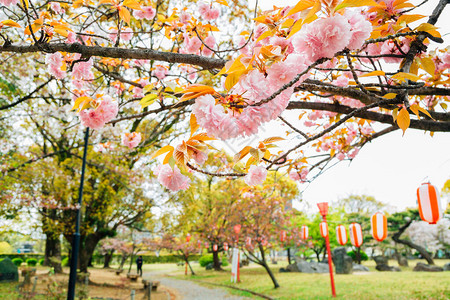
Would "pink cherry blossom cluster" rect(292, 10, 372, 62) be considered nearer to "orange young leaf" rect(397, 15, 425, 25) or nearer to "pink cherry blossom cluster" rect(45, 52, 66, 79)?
"orange young leaf" rect(397, 15, 425, 25)

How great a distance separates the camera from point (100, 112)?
1.67 meters

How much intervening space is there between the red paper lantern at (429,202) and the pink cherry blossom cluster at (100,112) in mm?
4575

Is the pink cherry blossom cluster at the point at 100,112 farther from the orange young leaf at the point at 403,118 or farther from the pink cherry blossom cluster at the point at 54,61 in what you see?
the orange young leaf at the point at 403,118

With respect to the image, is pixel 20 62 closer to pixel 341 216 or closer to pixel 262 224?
pixel 262 224

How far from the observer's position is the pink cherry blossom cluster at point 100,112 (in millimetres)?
1658

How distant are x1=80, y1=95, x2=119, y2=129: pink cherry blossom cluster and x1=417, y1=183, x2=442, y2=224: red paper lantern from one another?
458 cm

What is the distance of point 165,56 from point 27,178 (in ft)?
26.2

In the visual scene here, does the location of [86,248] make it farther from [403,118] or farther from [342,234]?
[403,118]

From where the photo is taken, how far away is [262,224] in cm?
939

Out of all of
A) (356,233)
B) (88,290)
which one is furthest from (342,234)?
(88,290)

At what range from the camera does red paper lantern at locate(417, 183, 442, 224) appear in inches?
161

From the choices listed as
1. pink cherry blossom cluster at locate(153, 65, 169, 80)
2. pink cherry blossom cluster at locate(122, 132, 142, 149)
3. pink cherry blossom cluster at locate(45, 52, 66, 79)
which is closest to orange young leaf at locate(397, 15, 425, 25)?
pink cherry blossom cluster at locate(45, 52, 66, 79)

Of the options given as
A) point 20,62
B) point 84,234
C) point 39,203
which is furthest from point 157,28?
point 84,234

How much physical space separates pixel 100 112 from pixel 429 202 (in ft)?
15.4
